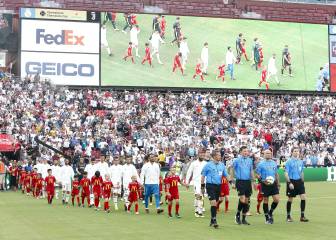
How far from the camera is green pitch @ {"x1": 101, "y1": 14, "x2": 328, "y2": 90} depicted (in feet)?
183

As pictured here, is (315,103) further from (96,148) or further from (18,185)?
(18,185)

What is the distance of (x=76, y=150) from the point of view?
43.2 meters

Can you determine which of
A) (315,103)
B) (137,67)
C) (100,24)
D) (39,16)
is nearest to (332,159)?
(315,103)

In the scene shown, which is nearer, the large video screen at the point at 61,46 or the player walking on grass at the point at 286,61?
the large video screen at the point at 61,46

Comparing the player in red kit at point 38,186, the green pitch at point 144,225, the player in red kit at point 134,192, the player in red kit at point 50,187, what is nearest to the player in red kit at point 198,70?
the player in red kit at point 38,186

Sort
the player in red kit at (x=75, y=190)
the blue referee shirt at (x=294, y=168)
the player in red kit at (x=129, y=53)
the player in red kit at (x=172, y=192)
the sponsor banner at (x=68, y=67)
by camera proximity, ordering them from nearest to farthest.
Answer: the blue referee shirt at (x=294, y=168)
the player in red kit at (x=172, y=192)
the player in red kit at (x=75, y=190)
the sponsor banner at (x=68, y=67)
the player in red kit at (x=129, y=53)

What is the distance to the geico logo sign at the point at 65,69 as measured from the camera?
53.8 m

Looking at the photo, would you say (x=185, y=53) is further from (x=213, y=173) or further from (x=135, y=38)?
(x=213, y=173)

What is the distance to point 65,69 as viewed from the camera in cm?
5444

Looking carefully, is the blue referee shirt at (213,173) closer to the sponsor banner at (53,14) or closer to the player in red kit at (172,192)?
the player in red kit at (172,192)

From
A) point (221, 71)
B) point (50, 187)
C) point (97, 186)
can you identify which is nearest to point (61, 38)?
point (221, 71)

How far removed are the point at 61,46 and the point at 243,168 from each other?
37.2 meters

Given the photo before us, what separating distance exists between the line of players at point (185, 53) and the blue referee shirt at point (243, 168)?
1457 inches

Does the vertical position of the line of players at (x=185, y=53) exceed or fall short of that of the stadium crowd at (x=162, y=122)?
it exceeds it
